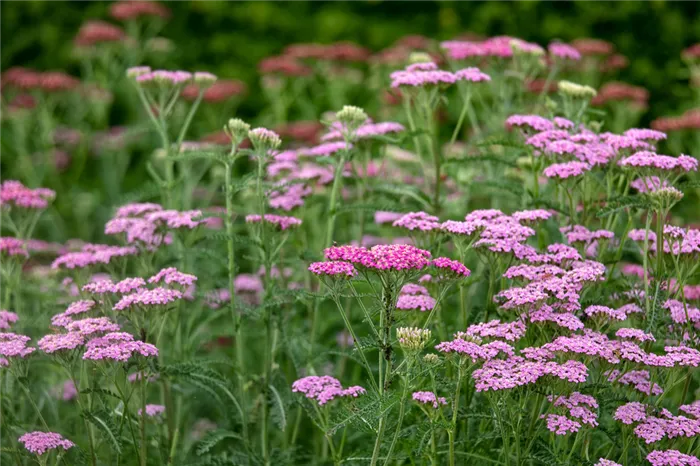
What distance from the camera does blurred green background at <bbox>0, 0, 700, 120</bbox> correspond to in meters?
7.20

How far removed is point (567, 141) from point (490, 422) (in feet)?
3.77

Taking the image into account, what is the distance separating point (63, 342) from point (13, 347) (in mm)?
241

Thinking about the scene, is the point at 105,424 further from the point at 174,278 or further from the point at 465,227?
the point at 465,227

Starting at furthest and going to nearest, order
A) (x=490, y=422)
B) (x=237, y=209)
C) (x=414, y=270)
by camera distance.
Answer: (x=237, y=209), (x=490, y=422), (x=414, y=270)

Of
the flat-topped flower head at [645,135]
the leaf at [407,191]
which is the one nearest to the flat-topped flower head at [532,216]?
the flat-topped flower head at [645,135]

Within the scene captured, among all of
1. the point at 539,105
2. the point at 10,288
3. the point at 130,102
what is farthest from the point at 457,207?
the point at 130,102

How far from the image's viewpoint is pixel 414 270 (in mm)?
2791

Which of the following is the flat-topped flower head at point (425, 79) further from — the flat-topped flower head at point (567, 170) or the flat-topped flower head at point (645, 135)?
the flat-topped flower head at point (645, 135)

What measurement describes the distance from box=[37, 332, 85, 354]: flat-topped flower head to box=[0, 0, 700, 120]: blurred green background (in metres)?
5.27

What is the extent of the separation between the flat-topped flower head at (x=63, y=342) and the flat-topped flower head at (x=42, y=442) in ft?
1.01

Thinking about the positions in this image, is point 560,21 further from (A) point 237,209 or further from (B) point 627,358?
(B) point 627,358

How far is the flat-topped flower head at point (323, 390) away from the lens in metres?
3.10

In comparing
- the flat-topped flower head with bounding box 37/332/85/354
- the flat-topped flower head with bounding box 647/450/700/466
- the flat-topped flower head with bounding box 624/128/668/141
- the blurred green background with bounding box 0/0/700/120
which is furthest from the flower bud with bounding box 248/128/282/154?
the blurred green background with bounding box 0/0/700/120

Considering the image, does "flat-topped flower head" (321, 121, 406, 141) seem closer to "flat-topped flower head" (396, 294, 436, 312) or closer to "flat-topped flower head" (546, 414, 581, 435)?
"flat-topped flower head" (396, 294, 436, 312)
